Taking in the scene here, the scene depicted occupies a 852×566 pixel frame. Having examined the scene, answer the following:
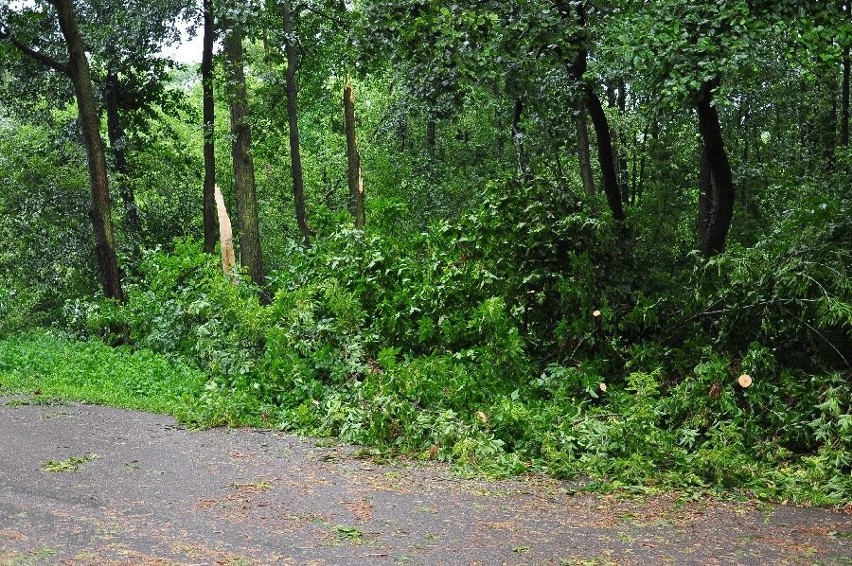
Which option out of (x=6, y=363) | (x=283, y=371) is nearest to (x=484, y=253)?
(x=283, y=371)

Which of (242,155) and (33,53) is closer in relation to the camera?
(33,53)

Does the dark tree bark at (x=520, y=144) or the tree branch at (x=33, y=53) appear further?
the tree branch at (x=33, y=53)

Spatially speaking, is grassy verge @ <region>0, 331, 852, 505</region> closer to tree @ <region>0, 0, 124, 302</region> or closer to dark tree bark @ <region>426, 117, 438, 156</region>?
tree @ <region>0, 0, 124, 302</region>

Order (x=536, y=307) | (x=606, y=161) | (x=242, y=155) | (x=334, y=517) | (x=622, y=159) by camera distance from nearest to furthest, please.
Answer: (x=334, y=517), (x=536, y=307), (x=606, y=161), (x=242, y=155), (x=622, y=159)

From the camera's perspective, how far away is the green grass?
10.8 m

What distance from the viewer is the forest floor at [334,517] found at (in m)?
5.04

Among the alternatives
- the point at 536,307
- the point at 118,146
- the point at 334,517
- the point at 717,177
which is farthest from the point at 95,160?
the point at 334,517

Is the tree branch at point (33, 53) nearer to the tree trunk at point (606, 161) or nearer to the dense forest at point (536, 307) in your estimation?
the dense forest at point (536, 307)

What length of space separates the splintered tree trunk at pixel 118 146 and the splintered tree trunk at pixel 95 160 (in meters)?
5.39

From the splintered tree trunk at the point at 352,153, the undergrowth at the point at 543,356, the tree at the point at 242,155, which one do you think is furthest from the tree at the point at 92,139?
the splintered tree trunk at the point at 352,153

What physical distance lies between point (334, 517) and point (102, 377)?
7.72 meters

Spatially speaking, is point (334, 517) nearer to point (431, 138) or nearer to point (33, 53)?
point (33, 53)

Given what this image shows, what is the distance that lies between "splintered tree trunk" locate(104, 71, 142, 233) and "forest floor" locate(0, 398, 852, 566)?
1628 cm

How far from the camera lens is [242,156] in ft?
60.5
